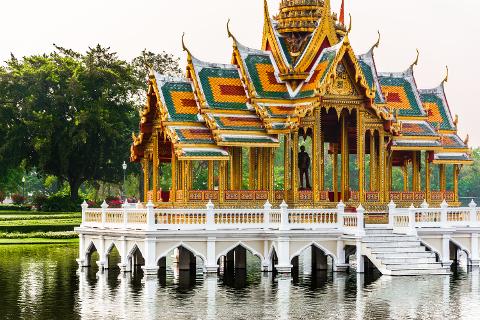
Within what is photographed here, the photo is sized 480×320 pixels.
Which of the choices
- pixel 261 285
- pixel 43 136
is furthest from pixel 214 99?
pixel 43 136

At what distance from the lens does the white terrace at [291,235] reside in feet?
109

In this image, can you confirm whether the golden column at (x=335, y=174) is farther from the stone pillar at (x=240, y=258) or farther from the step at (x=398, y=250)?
the step at (x=398, y=250)

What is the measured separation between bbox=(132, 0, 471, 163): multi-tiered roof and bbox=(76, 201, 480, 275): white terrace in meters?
2.68

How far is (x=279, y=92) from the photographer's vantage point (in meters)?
38.4

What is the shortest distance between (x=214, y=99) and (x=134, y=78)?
1714 inches

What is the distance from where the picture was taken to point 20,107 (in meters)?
76.9

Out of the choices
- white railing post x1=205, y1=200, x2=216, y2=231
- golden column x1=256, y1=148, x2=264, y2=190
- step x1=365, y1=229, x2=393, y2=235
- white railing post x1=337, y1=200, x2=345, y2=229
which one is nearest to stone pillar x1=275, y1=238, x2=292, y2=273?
white railing post x1=337, y1=200, x2=345, y2=229

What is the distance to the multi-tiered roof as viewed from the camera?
36.7 metres

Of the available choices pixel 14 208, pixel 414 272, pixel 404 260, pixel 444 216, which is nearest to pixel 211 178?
pixel 444 216

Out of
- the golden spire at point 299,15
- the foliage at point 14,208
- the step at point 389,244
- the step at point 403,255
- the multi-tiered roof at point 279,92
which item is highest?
the golden spire at point 299,15

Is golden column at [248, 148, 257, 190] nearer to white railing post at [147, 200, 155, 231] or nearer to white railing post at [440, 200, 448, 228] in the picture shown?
white railing post at [147, 200, 155, 231]

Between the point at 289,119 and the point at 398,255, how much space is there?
5855 millimetres

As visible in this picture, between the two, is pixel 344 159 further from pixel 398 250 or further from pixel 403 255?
pixel 403 255

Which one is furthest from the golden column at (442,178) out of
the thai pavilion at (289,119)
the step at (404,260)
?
the step at (404,260)
